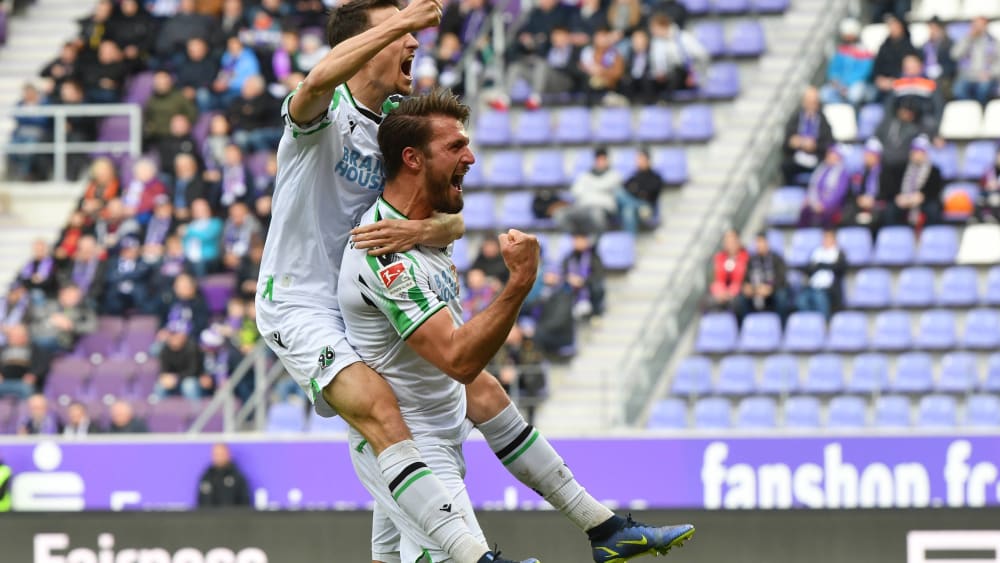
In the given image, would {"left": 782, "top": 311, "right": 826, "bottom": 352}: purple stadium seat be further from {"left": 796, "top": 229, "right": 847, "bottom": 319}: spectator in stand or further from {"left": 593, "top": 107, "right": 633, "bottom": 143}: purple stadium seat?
{"left": 593, "top": 107, "right": 633, "bottom": 143}: purple stadium seat

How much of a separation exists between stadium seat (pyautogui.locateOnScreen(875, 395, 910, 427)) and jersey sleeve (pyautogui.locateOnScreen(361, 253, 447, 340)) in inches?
335

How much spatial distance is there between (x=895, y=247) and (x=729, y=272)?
4.55ft

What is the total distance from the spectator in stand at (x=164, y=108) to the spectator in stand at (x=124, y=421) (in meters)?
4.28

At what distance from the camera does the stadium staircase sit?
15.2 metres

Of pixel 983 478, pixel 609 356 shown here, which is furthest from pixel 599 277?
pixel 983 478

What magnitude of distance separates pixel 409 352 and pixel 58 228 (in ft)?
44.7

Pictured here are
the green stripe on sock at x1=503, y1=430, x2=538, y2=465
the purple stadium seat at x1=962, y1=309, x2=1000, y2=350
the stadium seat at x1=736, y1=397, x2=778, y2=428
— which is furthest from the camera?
the purple stadium seat at x1=962, y1=309, x2=1000, y2=350

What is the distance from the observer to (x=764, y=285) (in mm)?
15672

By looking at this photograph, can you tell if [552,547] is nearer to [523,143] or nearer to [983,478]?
[983,478]

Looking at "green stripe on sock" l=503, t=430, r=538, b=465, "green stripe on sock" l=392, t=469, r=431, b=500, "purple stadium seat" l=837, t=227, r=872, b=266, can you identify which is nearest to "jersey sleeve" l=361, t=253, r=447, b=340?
"green stripe on sock" l=392, t=469, r=431, b=500

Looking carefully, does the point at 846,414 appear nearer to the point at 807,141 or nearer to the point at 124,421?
the point at 807,141

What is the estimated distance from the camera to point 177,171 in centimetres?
1819

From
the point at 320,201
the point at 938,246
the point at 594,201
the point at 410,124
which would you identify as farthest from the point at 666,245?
the point at 410,124

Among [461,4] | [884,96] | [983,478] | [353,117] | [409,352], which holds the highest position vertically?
[461,4]
